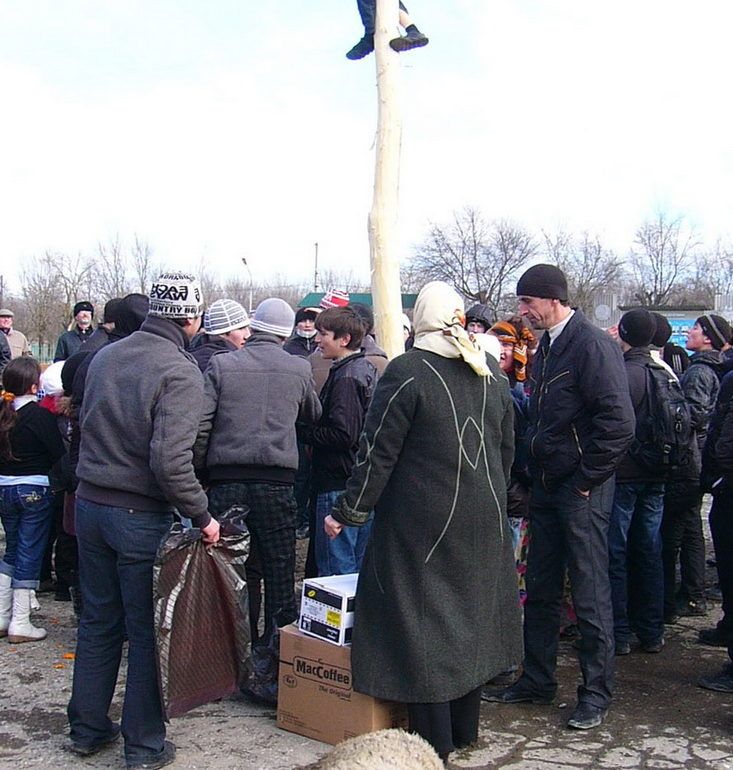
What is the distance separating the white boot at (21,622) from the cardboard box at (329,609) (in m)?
2.27

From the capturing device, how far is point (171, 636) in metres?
3.96

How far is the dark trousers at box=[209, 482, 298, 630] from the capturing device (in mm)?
4719

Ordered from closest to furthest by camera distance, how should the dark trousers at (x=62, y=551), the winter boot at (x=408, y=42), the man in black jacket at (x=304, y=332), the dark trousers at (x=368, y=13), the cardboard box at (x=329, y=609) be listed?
the cardboard box at (x=329, y=609) → the dark trousers at (x=62, y=551) → the winter boot at (x=408, y=42) → the man in black jacket at (x=304, y=332) → the dark trousers at (x=368, y=13)

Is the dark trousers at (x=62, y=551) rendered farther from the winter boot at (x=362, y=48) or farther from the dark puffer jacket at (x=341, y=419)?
the winter boot at (x=362, y=48)

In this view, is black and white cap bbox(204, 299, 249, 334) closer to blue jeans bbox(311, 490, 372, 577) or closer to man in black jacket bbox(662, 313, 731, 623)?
blue jeans bbox(311, 490, 372, 577)

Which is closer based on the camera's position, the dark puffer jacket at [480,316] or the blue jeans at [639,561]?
the blue jeans at [639,561]

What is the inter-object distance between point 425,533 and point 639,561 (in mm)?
2550

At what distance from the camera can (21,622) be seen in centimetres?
583

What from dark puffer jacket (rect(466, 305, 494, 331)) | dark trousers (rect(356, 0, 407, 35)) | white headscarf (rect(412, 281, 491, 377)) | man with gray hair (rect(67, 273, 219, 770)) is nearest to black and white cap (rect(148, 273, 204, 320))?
man with gray hair (rect(67, 273, 219, 770))

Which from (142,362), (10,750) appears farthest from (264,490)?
(10,750)

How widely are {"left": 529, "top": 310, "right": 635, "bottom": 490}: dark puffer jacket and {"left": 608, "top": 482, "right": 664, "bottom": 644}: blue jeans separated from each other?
1.27 meters

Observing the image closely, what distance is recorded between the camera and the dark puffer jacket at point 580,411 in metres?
4.44

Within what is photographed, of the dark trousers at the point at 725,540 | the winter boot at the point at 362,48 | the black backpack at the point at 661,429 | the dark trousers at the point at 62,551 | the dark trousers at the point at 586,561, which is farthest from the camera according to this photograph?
the winter boot at the point at 362,48

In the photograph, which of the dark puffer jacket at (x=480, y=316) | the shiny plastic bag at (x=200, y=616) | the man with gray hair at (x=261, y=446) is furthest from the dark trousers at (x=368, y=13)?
the shiny plastic bag at (x=200, y=616)
